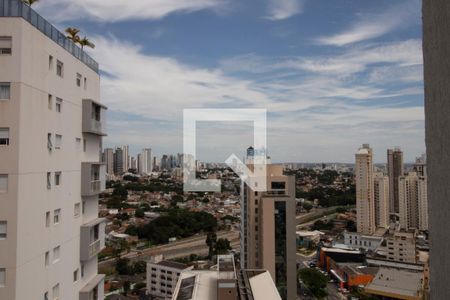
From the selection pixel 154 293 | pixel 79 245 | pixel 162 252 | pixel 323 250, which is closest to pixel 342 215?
pixel 323 250

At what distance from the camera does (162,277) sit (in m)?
8.52

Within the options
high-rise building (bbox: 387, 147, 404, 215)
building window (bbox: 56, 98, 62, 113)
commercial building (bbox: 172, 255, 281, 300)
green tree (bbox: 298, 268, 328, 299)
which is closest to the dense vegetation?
green tree (bbox: 298, 268, 328, 299)

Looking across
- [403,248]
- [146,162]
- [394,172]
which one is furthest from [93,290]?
[394,172]

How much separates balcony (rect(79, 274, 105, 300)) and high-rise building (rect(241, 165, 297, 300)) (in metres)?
3.80

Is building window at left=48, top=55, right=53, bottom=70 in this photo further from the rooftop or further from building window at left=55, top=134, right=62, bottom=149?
the rooftop

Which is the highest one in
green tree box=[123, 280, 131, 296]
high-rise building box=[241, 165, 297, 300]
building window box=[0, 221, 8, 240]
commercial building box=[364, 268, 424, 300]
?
building window box=[0, 221, 8, 240]

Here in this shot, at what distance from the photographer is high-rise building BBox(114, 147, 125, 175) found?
16633 millimetres

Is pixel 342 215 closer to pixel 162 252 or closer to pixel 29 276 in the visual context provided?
pixel 162 252

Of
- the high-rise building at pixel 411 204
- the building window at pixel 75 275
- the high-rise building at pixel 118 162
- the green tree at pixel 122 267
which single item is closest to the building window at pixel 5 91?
the building window at pixel 75 275

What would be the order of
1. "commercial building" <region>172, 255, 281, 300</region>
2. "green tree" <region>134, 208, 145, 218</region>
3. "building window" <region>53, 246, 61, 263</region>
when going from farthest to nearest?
"green tree" <region>134, 208, 145, 218</region> < "commercial building" <region>172, 255, 281, 300</region> < "building window" <region>53, 246, 61, 263</region>

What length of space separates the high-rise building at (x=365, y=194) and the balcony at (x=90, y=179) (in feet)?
45.3

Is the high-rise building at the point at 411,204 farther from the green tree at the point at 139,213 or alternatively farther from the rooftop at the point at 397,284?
the green tree at the point at 139,213

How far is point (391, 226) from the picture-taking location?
15344 millimetres

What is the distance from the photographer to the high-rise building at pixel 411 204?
1407cm
